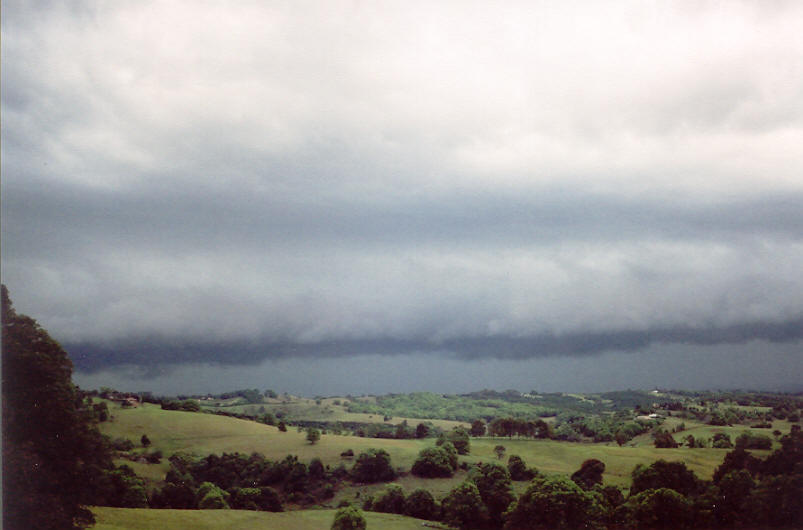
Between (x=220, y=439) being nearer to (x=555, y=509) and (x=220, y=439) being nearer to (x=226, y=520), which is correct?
(x=226, y=520)

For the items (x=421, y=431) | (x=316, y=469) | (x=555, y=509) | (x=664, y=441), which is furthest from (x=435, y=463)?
(x=664, y=441)

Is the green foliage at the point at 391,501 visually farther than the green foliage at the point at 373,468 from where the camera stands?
No

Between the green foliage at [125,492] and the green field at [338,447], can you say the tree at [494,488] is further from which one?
the green foliage at [125,492]

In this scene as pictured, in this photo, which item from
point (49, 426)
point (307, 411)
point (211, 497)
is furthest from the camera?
point (307, 411)

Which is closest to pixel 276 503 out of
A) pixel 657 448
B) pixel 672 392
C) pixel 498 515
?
pixel 498 515

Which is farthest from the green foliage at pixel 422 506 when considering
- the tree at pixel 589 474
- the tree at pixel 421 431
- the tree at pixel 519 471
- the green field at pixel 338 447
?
the tree at pixel 421 431

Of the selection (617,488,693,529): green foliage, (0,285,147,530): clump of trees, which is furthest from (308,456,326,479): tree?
(617,488,693,529): green foliage
